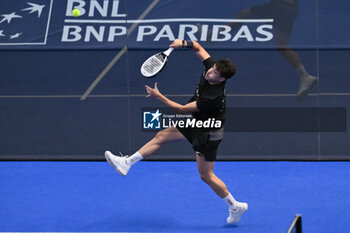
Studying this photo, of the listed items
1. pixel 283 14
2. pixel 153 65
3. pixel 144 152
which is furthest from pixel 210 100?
pixel 283 14

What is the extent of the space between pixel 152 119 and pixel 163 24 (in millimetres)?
1388

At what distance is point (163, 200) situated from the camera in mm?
7484

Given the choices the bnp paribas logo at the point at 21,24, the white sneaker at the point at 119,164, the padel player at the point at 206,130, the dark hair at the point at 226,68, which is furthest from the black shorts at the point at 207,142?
the bnp paribas logo at the point at 21,24

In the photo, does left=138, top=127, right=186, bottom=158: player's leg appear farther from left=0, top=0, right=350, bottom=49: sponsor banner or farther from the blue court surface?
left=0, top=0, right=350, bottom=49: sponsor banner

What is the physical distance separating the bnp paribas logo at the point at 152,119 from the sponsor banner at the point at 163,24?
975mm

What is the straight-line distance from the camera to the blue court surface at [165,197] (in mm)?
6680

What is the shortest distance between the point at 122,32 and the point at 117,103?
105cm

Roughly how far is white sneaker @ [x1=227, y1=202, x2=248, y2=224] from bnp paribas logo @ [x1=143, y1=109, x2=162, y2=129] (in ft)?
10.7

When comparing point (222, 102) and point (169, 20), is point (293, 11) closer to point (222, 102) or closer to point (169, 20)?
point (169, 20)

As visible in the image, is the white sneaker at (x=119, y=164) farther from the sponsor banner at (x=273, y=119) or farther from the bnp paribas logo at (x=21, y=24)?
the bnp paribas logo at (x=21, y=24)

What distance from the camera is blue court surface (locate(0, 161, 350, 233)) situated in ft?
21.9

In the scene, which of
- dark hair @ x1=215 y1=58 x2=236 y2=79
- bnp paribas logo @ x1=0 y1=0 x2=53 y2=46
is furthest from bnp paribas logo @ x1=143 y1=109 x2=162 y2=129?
dark hair @ x1=215 y1=58 x2=236 y2=79

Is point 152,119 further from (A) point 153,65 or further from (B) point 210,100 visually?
(B) point 210,100

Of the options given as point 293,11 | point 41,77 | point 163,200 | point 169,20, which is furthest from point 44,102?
point 293,11
